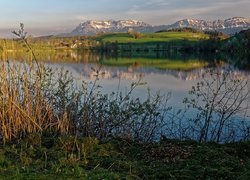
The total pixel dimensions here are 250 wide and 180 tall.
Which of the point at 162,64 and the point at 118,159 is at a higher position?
the point at 118,159

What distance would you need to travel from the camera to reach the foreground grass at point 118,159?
7.83 meters

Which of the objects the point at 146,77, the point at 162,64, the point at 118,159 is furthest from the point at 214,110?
the point at 162,64

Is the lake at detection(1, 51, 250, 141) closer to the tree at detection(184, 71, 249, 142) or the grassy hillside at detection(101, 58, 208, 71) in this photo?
the tree at detection(184, 71, 249, 142)

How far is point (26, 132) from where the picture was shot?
11188mm

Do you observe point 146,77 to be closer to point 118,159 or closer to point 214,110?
point 214,110

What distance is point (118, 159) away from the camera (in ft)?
29.8

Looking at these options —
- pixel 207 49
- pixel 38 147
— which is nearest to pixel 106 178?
pixel 38 147

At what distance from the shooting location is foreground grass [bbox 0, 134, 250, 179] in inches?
308

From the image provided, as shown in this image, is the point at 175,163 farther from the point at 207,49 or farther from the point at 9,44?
the point at 207,49

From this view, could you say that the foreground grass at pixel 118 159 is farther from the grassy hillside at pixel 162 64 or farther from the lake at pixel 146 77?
the grassy hillside at pixel 162 64

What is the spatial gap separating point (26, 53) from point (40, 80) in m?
1.12

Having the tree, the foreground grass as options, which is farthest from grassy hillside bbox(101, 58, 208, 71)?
the foreground grass

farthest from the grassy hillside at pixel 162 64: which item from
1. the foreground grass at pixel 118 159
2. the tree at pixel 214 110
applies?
the foreground grass at pixel 118 159

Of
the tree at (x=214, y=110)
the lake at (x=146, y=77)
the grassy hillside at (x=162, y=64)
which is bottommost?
the grassy hillside at (x=162, y=64)
